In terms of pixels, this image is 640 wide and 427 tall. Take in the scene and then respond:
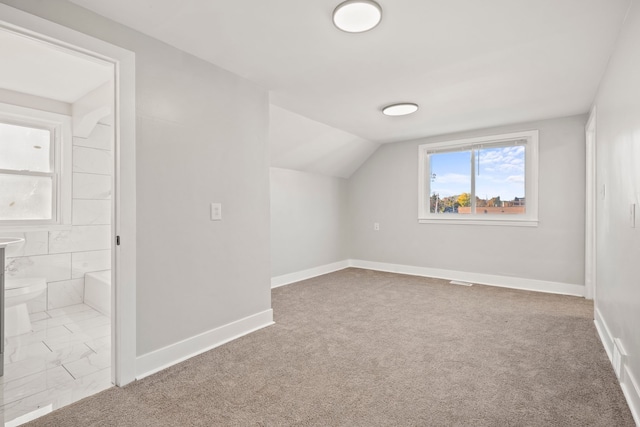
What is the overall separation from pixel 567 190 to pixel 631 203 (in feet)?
8.32

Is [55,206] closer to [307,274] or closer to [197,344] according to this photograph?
[197,344]

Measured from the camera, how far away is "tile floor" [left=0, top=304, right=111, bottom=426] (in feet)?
5.96

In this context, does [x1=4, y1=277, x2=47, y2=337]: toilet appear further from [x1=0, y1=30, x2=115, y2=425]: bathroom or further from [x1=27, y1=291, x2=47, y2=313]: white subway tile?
[x1=27, y1=291, x2=47, y2=313]: white subway tile

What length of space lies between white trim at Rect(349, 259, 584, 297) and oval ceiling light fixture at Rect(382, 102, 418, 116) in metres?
2.54

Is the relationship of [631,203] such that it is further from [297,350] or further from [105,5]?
[105,5]

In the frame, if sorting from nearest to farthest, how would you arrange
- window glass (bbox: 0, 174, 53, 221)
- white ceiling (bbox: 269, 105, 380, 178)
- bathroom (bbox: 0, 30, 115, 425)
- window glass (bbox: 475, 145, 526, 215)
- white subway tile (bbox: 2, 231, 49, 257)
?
bathroom (bbox: 0, 30, 115, 425), white subway tile (bbox: 2, 231, 49, 257), window glass (bbox: 0, 174, 53, 221), white ceiling (bbox: 269, 105, 380, 178), window glass (bbox: 475, 145, 526, 215)

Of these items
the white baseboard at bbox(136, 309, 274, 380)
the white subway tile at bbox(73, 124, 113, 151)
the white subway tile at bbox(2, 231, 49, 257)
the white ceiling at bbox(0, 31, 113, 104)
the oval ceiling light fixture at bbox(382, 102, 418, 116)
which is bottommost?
the white baseboard at bbox(136, 309, 274, 380)

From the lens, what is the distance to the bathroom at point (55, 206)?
8.63ft

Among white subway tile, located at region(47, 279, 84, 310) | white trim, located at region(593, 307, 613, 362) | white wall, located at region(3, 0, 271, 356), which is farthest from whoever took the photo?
white subway tile, located at region(47, 279, 84, 310)

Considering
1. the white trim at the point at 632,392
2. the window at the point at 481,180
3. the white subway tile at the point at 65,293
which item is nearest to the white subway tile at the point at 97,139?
the white subway tile at the point at 65,293

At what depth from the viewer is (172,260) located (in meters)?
2.24

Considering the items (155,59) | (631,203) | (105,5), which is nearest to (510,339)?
(631,203)

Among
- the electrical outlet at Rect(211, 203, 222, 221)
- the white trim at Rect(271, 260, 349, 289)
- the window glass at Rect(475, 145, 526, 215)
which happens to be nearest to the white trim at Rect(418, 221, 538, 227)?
the window glass at Rect(475, 145, 526, 215)

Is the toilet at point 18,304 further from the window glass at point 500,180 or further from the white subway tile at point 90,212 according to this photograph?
the window glass at point 500,180
